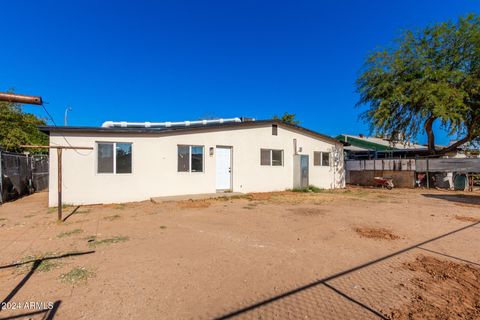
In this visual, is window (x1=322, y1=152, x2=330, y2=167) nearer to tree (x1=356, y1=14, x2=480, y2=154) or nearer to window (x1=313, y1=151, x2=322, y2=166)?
window (x1=313, y1=151, x2=322, y2=166)

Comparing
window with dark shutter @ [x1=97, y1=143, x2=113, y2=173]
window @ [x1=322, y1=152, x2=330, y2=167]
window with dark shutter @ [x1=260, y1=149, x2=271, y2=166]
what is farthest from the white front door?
window @ [x1=322, y1=152, x2=330, y2=167]

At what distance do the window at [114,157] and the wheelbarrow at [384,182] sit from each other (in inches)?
572

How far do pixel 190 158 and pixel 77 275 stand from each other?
7979mm

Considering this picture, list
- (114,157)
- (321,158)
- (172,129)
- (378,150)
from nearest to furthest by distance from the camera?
1. (114,157)
2. (172,129)
3. (321,158)
4. (378,150)

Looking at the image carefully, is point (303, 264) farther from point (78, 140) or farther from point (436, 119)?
point (436, 119)

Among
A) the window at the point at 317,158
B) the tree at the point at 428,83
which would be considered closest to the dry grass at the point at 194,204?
the window at the point at 317,158

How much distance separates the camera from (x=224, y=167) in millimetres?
12383

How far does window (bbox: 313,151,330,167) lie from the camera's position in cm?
1545

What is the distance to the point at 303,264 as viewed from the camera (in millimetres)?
4000

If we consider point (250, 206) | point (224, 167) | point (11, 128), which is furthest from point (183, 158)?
point (11, 128)

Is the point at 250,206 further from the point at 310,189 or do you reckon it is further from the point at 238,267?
the point at 310,189

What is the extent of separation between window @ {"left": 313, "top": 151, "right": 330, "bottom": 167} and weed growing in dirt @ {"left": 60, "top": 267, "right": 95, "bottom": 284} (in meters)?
13.4

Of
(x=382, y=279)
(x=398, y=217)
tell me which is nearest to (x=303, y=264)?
(x=382, y=279)

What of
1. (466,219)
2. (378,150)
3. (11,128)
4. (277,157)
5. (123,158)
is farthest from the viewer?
(378,150)
